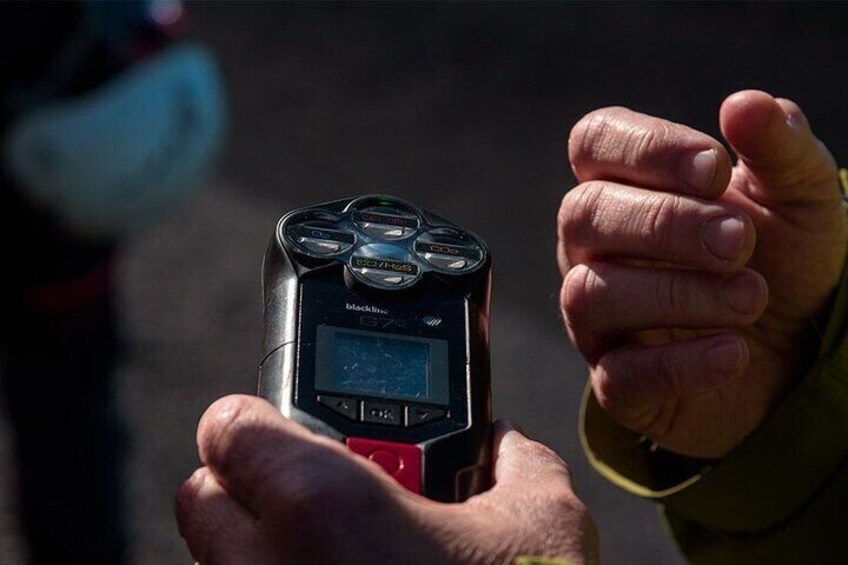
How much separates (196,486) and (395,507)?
16cm

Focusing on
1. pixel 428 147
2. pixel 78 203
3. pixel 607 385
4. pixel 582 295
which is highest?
pixel 582 295

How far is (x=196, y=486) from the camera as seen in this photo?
3.61ft

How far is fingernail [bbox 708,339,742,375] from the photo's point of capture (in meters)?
1.53

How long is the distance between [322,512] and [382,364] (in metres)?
0.28

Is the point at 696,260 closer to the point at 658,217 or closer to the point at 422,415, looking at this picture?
the point at 658,217

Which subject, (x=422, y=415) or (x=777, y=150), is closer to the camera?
(x=422, y=415)

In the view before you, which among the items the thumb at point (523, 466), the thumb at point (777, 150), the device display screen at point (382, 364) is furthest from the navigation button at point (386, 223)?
the thumb at point (777, 150)

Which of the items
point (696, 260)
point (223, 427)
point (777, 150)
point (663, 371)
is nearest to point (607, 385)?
point (663, 371)

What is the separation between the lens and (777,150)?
158 centimetres

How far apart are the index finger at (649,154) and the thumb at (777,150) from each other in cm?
4

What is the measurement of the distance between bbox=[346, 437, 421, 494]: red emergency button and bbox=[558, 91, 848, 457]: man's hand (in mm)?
440

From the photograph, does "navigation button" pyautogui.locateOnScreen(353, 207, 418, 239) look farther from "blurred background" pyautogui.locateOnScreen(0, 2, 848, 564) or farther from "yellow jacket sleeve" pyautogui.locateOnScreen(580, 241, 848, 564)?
"blurred background" pyautogui.locateOnScreen(0, 2, 848, 564)

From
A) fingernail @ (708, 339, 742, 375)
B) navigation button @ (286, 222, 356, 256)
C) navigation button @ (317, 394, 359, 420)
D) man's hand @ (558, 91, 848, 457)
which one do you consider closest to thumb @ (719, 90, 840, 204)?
man's hand @ (558, 91, 848, 457)

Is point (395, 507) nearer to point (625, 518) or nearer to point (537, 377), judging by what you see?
point (625, 518)
